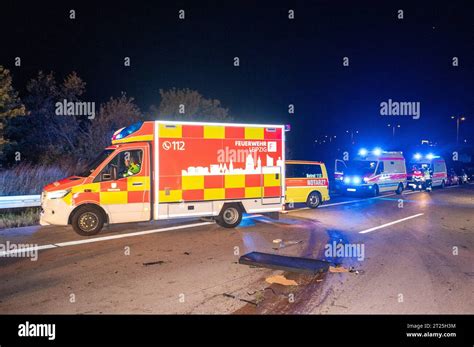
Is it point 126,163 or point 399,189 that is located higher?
point 126,163

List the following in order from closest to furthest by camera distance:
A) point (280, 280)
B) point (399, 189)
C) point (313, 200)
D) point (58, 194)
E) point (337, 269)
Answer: point (280, 280)
point (337, 269)
point (58, 194)
point (313, 200)
point (399, 189)

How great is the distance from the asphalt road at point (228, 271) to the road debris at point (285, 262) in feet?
0.46

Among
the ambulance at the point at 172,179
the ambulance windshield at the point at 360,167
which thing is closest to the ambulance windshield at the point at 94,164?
the ambulance at the point at 172,179

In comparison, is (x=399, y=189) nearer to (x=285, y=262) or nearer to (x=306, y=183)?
(x=306, y=183)

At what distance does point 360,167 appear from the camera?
816 inches

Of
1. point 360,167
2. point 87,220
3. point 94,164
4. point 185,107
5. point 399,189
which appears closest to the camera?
point 87,220

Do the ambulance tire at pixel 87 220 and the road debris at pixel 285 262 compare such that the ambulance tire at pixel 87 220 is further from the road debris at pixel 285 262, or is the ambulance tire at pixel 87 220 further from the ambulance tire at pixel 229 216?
the road debris at pixel 285 262

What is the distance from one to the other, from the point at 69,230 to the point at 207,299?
19.6 ft

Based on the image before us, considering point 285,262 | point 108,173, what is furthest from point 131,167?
point 285,262

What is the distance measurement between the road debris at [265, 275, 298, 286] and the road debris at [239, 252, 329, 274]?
0.38 m

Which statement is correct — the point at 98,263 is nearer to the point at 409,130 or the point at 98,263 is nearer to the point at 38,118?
the point at 38,118

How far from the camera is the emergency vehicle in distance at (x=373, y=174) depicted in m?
20.0

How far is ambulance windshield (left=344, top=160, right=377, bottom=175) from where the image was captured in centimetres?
2025

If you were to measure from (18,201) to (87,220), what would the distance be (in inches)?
140
